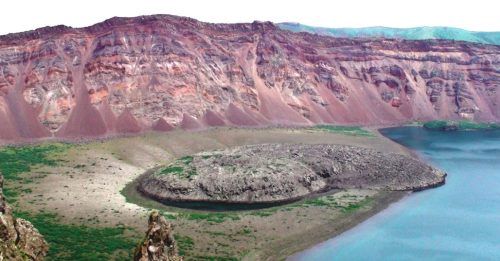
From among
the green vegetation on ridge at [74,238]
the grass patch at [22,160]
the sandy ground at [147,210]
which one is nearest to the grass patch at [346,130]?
the sandy ground at [147,210]

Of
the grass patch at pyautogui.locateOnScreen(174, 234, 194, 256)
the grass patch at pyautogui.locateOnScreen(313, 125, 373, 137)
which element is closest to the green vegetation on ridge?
the grass patch at pyautogui.locateOnScreen(174, 234, 194, 256)

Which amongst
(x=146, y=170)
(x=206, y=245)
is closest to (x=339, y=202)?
(x=206, y=245)

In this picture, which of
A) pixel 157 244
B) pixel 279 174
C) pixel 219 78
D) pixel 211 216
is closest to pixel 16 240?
pixel 157 244

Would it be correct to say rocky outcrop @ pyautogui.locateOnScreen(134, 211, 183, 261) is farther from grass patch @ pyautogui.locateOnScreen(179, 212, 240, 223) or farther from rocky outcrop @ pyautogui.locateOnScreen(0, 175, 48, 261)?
grass patch @ pyautogui.locateOnScreen(179, 212, 240, 223)

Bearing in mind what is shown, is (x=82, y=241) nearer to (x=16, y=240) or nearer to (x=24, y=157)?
(x=16, y=240)

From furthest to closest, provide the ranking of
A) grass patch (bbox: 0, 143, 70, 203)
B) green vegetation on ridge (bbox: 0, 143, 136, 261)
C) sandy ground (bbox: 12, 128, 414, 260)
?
grass patch (bbox: 0, 143, 70, 203)
sandy ground (bbox: 12, 128, 414, 260)
green vegetation on ridge (bbox: 0, 143, 136, 261)

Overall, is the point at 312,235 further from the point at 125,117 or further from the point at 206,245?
the point at 125,117

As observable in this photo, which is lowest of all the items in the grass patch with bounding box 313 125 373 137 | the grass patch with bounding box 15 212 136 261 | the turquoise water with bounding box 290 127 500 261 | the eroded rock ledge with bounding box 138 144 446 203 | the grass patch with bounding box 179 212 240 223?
the turquoise water with bounding box 290 127 500 261
